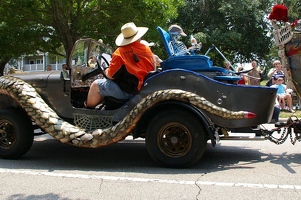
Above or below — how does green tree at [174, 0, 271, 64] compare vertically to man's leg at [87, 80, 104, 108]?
above

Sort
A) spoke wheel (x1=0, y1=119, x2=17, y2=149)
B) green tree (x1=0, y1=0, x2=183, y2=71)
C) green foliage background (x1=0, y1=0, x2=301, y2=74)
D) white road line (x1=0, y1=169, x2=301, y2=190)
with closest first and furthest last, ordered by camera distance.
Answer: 1. white road line (x1=0, y1=169, x2=301, y2=190)
2. spoke wheel (x1=0, y1=119, x2=17, y2=149)
3. green tree (x1=0, y1=0, x2=183, y2=71)
4. green foliage background (x1=0, y1=0, x2=301, y2=74)

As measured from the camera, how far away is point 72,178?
472 cm

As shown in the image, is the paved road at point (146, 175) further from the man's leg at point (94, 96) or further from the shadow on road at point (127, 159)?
the man's leg at point (94, 96)

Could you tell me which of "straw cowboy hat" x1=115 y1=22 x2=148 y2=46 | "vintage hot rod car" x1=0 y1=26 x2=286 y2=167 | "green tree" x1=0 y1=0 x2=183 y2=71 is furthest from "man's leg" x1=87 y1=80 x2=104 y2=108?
"green tree" x1=0 y1=0 x2=183 y2=71

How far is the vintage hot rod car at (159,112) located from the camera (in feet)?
16.1

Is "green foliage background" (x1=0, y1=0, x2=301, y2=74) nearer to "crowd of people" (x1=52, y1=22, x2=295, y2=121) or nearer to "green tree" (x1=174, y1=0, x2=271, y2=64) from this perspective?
"green tree" (x1=174, y1=0, x2=271, y2=64)

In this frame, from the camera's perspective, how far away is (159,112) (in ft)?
16.7

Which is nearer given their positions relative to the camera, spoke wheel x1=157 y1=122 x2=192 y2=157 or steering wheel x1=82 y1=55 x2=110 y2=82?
spoke wheel x1=157 y1=122 x2=192 y2=157

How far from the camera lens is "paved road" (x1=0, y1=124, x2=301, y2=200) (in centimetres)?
407

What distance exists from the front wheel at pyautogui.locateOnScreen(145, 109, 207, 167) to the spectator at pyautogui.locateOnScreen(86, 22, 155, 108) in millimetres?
615

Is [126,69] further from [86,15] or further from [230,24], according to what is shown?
[230,24]

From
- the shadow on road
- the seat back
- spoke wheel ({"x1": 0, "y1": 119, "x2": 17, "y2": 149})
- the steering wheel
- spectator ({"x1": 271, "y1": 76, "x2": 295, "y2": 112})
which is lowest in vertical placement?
the shadow on road

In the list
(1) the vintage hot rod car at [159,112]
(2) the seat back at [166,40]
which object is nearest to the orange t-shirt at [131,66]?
(1) the vintage hot rod car at [159,112]

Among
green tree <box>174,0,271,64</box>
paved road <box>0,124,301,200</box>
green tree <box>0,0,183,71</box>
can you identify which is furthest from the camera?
green tree <box>174,0,271,64</box>
